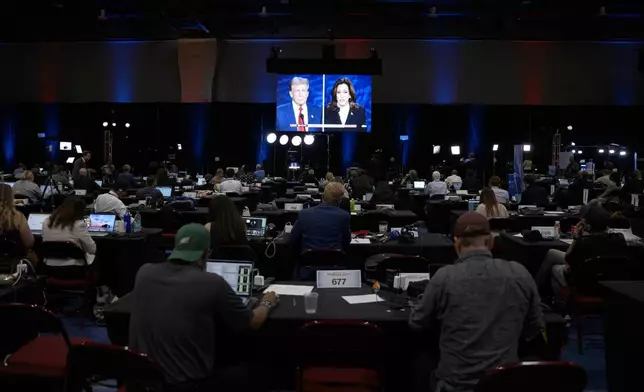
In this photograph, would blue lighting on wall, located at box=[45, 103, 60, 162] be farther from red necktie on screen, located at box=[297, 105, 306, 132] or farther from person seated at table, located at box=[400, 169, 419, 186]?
person seated at table, located at box=[400, 169, 419, 186]

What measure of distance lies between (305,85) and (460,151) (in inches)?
257

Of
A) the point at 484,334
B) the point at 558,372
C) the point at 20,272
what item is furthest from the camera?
the point at 20,272

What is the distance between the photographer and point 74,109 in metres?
21.6

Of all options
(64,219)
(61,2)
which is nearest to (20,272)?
(64,219)

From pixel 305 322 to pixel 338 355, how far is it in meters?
0.26

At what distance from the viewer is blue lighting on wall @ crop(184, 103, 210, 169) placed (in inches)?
835

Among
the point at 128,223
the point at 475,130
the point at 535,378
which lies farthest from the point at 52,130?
the point at 535,378

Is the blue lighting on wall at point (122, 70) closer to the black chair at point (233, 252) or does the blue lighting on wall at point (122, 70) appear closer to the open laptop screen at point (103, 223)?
the open laptop screen at point (103, 223)

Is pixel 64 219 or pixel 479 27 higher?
pixel 479 27

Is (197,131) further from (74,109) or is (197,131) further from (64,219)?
(64,219)

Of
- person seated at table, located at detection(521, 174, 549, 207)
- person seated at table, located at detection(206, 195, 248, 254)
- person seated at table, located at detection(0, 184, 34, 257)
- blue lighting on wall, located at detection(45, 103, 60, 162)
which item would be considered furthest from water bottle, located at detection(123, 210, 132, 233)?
blue lighting on wall, located at detection(45, 103, 60, 162)

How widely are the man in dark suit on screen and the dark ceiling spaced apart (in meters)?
1.82

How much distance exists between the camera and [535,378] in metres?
2.53

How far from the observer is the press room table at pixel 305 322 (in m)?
3.52
